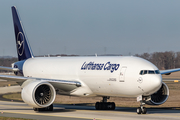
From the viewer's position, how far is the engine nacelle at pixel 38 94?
23995 millimetres

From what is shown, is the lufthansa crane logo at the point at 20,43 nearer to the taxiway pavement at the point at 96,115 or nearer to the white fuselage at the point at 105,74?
the white fuselage at the point at 105,74

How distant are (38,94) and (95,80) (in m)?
4.60

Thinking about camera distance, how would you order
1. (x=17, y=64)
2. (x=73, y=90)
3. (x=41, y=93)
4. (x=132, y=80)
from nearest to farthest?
1. (x=132, y=80)
2. (x=41, y=93)
3. (x=73, y=90)
4. (x=17, y=64)

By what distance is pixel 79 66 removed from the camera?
27.3 metres

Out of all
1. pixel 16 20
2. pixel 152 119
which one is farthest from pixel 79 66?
pixel 16 20

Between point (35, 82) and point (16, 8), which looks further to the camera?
point (16, 8)

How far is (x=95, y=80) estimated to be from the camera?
82.6ft

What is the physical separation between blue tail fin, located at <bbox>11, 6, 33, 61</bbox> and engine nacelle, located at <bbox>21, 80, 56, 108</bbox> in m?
9.60

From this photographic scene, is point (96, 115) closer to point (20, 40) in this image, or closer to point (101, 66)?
point (101, 66)

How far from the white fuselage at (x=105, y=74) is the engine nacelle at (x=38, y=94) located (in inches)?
101

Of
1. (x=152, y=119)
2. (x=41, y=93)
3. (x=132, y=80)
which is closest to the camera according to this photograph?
(x=152, y=119)

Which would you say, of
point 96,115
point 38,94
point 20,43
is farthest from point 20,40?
point 96,115

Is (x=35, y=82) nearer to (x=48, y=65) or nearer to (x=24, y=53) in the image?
(x=48, y=65)

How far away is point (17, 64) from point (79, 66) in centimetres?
932
